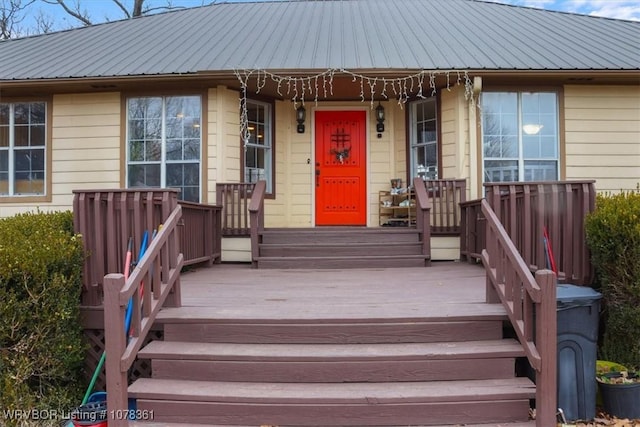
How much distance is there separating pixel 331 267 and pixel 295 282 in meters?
1.08

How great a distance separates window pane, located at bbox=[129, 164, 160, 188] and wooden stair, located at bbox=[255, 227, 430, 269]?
2.14 m

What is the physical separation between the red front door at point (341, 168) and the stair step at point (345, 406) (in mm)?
5073

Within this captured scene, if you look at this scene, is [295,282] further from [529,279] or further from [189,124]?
[189,124]

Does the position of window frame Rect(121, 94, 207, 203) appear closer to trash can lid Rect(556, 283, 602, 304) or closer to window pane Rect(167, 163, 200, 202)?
window pane Rect(167, 163, 200, 202)

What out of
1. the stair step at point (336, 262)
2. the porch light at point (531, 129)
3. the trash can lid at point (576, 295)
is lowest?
the stair step at point (336, 262)

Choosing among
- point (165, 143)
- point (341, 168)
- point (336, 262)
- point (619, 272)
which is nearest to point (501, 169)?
point (341, 168)

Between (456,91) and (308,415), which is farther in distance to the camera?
(456,91)

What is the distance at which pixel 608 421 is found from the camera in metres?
2.98

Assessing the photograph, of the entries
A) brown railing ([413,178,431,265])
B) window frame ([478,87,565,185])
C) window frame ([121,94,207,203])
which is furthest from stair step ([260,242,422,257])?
window frame ([478,87,565,185])

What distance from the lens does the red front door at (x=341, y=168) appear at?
7781 millimetres

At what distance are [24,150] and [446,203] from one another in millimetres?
6942

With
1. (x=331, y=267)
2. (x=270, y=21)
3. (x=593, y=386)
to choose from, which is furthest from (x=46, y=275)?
(x=270, y=21)

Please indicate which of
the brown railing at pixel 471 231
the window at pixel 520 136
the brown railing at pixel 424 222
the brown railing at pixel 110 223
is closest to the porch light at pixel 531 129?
the window at pixel 520 136

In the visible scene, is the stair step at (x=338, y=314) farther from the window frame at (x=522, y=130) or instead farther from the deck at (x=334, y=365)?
the window frame at (x=522, y=130)
